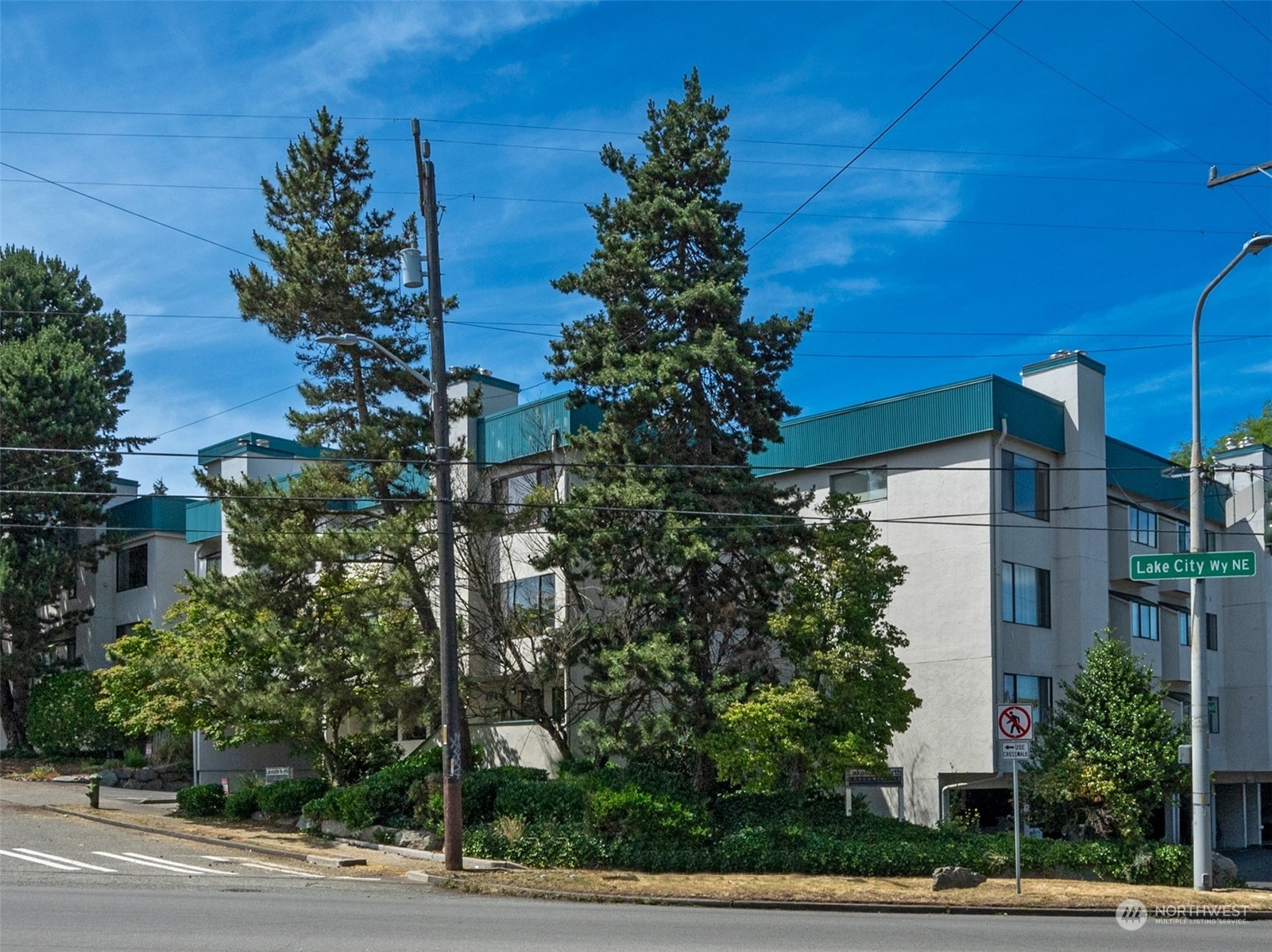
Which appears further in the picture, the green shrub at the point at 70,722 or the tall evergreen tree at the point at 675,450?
the green shrub at the point at 70,722

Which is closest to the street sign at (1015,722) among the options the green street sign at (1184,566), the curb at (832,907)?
the curb at (832,907)

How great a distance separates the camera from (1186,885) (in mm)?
23469

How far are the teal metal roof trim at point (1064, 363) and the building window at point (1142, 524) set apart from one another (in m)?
3.95

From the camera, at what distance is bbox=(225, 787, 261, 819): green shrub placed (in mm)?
30875

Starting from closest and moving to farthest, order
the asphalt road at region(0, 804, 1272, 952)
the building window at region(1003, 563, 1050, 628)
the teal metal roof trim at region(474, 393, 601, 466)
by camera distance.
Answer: the asphalt road at region(0, 804, 1272, 952)
the teal metal roof trim at region(474, 393, 601, 466)
the building window at region(1003, 563, 1050, 628)

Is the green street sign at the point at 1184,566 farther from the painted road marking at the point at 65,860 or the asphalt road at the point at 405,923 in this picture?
the painted road marking at the point at 65,860

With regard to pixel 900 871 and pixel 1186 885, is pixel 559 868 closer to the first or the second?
pixel 900 871

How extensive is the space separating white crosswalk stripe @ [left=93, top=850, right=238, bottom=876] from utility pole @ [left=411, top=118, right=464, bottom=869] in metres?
3.69

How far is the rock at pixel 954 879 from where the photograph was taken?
849 inches

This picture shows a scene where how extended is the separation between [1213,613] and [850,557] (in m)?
21.7

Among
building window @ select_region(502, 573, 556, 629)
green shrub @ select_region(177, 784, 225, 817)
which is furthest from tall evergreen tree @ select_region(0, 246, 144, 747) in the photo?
building window @ select_region(502, 573, 556, 629)

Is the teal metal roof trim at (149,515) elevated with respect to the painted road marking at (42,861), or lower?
elevated

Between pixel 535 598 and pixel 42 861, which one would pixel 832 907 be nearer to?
pixel 535 598

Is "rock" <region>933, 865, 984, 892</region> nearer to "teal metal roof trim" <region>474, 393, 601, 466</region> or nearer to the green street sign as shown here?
the green street sign
